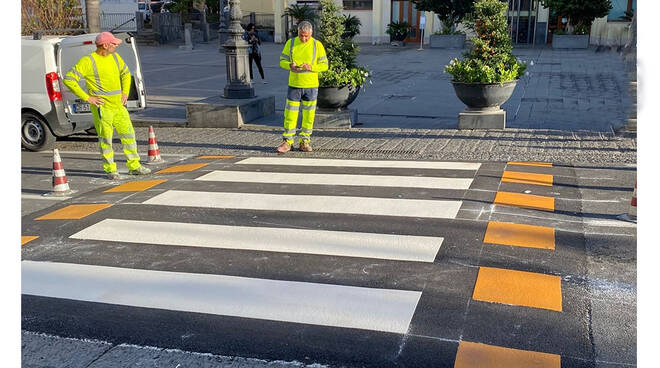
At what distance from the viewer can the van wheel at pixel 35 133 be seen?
420 inches

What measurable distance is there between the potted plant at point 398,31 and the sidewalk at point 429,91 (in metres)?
9.01

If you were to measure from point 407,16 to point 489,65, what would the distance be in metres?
32.0

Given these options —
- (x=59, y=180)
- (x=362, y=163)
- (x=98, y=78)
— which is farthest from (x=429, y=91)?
(x=59, y=180)

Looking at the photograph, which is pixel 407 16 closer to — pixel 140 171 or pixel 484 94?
pixel 484 94

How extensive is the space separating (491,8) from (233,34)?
5060 millimetres

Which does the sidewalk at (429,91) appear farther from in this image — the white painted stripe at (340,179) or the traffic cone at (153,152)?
the white painted stripe at (340,179)

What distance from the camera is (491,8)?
1111 centimetres

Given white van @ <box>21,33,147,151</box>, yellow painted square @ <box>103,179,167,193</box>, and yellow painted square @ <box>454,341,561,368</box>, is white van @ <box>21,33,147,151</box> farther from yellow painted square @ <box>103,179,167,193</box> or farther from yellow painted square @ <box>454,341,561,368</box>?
yellow painted square @ <box>454,341,561,368</box>

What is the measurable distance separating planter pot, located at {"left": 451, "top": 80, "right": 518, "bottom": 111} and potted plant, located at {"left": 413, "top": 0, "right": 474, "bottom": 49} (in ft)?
82.7

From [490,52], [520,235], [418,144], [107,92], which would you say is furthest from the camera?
[490,52]

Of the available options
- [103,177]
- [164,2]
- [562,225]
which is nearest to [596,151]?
[562,225]

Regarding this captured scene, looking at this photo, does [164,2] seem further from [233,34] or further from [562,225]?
[562,225]

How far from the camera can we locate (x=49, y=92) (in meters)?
10.4
